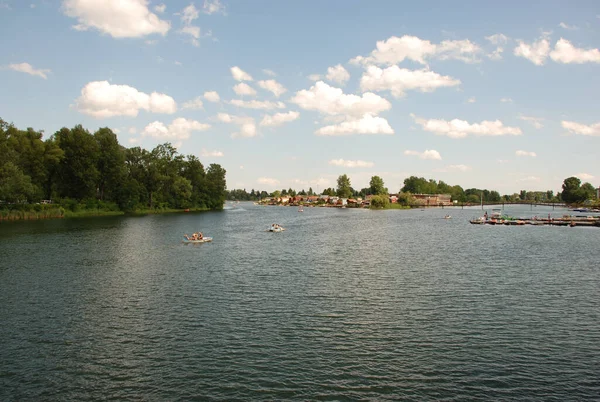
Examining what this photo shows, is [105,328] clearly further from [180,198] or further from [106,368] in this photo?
[180,198]

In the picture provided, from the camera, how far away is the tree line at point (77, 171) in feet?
350

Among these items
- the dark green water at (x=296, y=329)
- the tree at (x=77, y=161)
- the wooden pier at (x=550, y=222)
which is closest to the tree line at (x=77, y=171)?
the tree at (x=77, y=161)

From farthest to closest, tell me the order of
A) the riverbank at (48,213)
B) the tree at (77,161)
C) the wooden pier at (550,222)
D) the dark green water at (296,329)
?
1. the tree at (77,161)
2. the wooden pier at (550,222)
3. the riverbank at (48,213)
4. the dark green water at (296,329)

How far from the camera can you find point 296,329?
89.1 ft

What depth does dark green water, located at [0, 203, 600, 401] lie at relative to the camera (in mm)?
19812

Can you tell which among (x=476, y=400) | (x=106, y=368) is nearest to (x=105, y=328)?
(x=106, y=368)

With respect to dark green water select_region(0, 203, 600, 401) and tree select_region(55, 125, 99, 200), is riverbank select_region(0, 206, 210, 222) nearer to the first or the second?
tree select_region(55, 125, 99, 200)

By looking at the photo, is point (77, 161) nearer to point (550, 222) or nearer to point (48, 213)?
point (48, 213)

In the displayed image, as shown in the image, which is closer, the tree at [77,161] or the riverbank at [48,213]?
the riverbank at [48,213]

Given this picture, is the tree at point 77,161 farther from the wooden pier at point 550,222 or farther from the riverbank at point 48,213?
the wooden pier at point 550,222

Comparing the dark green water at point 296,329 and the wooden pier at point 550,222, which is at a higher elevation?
the wooden pier at point 550,222

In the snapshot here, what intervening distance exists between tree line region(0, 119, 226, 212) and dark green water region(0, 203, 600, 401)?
66585mm

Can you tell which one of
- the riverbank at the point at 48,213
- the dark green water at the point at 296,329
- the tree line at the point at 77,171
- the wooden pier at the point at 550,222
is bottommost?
the dark green water at the point at 296,329

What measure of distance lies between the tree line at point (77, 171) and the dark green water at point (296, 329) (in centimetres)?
6659
